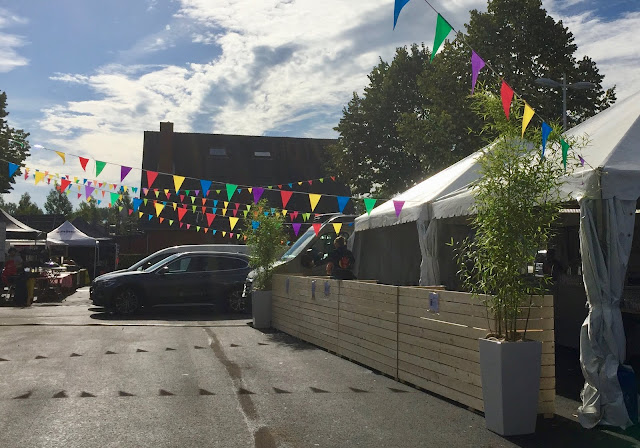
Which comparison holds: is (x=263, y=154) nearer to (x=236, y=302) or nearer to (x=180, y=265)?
(x=180, y=265)

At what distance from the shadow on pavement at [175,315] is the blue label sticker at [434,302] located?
359 inches

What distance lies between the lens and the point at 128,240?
43.3 m

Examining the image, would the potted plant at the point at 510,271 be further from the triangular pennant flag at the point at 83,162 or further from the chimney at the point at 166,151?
the chimney at the point at 166,151

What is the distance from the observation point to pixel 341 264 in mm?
11328

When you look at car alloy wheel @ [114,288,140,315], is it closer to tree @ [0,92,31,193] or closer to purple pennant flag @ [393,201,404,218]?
purple pennant flag @ [393,201,404,218]

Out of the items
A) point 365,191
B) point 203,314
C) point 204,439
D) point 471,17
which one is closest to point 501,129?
point 204,439

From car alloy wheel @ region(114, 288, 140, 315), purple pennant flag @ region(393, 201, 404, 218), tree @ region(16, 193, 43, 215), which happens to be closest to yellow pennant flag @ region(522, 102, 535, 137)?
purple pennant flag @ region(393, 201, 404, 218)

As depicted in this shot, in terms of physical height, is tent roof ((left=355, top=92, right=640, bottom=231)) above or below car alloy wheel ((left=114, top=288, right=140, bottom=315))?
above

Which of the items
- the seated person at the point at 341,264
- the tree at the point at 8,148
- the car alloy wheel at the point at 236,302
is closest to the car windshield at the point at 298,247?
the car alloy wheel at the point at 236,302

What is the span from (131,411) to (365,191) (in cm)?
3501

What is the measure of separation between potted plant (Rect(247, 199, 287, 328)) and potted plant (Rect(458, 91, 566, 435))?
800 cm

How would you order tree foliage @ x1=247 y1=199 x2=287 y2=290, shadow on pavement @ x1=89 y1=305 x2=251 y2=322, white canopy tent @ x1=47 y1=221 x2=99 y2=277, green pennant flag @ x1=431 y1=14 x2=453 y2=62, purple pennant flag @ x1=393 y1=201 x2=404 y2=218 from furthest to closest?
white canopy tent @ x1=47 y1=221 x2=99 y2=277, shadow on pavement @ x1=89 y1=305 x2=251 y2=322, tree foliage @ x1=247 y1=199 x2=287 y2=290, purple pennant flag @ x1=393 y1=201 x2=404 y2=218, green pennant flag @ x1=431 y1=14 x2=453 y2=62

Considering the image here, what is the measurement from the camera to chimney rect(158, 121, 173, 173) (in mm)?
46844

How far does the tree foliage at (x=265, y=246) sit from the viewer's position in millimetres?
14039
